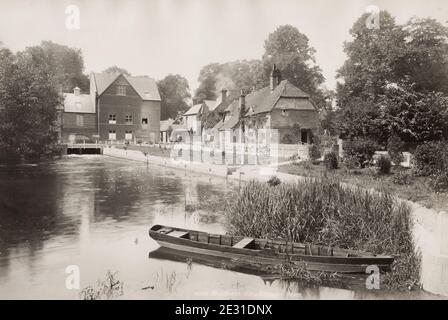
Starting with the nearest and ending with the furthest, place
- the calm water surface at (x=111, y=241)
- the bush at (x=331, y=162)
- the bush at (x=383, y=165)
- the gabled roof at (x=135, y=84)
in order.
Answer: the calm water surface at (x=111, y=241)
the bush at (x=383, y=165)
the bush at (x=331, y=162)
the gabled roof at (x=135, y=84)

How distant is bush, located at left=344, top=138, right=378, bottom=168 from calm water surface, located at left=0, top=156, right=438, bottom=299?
7849mm

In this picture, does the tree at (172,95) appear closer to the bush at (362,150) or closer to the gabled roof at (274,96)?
the gabled roof at (274,96)

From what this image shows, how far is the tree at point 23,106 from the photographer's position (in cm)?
4450

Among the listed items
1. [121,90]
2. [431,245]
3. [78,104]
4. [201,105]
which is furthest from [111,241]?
[201,105]

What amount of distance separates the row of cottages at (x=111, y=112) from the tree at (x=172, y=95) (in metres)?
18.7

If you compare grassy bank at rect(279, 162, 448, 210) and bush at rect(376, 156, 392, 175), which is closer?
grassy bank at rect(279, 162, 448, 210)

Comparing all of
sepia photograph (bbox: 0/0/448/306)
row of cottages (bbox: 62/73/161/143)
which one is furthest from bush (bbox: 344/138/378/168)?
row of cottages (bbox: 62/73/161/143)

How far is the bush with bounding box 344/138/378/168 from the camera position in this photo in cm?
2770

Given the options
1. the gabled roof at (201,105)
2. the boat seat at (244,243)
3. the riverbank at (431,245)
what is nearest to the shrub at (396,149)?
the riverbank at (431,245)

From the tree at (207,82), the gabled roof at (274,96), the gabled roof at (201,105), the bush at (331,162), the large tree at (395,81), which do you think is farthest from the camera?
the tree at (207,82)

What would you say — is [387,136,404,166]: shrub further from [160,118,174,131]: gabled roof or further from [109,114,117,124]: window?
[160,118,174,131]: gabled roof

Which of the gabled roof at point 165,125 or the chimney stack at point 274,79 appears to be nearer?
the chimney stack at point 274,79

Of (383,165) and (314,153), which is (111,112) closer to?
(314,153)
